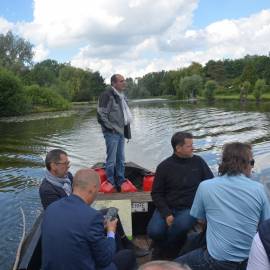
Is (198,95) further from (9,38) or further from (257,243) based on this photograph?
(257,243)

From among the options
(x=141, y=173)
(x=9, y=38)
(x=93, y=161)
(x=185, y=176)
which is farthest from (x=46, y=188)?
(x=9, y=38)

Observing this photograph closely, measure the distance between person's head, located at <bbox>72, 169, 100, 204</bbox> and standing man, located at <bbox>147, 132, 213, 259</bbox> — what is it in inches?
62.1

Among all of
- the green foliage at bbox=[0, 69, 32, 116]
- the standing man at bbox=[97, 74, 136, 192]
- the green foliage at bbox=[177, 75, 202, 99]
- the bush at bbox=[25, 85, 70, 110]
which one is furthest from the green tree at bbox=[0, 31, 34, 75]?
the standing man at bbox=[97, 74, 136, 192]

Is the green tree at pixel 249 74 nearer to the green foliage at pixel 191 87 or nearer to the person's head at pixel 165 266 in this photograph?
the green foliage at pixel 191 87

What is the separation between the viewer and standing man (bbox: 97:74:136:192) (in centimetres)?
677

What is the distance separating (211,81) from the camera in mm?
86625

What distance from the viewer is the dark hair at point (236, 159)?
338 centimetres

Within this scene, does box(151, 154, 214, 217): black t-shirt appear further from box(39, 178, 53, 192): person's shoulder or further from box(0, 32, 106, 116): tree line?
box(0, 32, 106, 116): tree line

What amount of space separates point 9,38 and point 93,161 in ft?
217

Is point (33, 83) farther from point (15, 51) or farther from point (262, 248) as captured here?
point (262, 248)

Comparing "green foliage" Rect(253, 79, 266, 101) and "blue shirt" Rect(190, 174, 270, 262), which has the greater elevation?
"blue shirt" Rect(190, 174, 270, 262)

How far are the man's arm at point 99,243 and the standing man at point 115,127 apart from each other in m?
3.48

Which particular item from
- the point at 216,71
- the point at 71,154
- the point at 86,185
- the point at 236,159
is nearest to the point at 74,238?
the point at 86,185

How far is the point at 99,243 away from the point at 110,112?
12.9 ft
